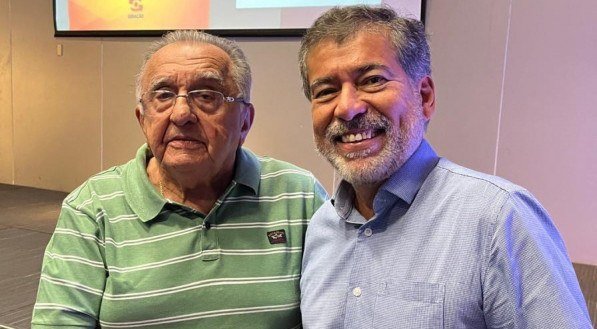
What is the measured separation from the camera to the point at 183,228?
1497 mm

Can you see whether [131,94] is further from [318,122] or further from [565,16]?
[318,122]

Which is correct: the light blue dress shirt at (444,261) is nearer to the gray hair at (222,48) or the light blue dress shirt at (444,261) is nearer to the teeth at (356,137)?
the teeth at (356,137)

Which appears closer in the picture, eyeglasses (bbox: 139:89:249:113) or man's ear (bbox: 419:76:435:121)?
man's ear (bbox: 419:76:435:121)

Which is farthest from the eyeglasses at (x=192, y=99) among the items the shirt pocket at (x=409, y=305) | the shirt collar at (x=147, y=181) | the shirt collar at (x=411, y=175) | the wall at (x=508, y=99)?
the wall at (x=508, y=99)

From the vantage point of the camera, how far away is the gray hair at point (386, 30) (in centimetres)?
122

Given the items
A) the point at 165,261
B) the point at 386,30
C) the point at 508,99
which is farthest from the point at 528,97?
the point at 165,261

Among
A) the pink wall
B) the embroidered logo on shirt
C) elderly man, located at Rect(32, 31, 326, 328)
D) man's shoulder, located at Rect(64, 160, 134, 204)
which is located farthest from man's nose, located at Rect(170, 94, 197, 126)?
the pink wall

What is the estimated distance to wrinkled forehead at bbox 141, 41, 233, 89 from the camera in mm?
1490

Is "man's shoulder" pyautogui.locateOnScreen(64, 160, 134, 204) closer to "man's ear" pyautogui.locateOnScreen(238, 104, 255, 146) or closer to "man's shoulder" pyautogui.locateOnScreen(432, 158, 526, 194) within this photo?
"man's ear" pyautogui.locateOnScreen(238, 104, 255, 146)

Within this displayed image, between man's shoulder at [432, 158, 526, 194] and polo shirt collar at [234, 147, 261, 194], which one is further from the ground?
man's shoulder at [432, 158, 526, 194]

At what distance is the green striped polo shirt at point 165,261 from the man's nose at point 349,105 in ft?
1.60

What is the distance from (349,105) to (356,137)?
8 centimetres

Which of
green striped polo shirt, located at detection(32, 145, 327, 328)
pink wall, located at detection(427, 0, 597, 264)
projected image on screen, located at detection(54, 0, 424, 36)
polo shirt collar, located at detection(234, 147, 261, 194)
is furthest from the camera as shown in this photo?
projected image on screen, located at detection(54, 0, 424, 36)

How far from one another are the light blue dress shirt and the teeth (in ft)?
0.36
